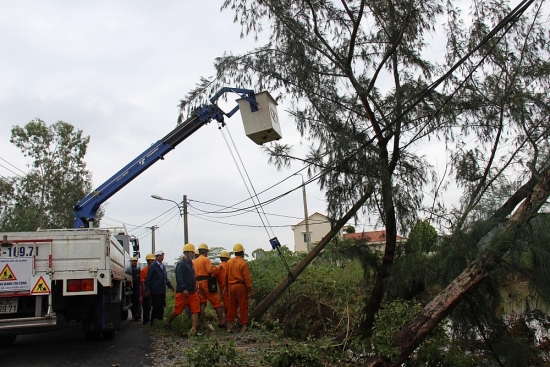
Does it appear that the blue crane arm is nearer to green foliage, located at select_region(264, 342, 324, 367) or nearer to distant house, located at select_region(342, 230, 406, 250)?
distant house, located at select_region(342, 230, 406, 250)

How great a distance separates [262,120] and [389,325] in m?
3.71

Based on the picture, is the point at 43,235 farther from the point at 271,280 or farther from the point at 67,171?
the point at 67,171

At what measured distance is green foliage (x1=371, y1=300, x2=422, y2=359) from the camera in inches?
208

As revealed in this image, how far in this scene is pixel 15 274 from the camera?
714 centimetres

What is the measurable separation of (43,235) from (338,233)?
4.38m

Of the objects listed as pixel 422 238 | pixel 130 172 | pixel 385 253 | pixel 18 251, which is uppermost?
pixel 130 172

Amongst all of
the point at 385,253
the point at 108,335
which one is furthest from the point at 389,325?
the point at 108,335

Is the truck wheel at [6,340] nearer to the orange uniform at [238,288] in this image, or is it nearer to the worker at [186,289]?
the worker at [186,289]

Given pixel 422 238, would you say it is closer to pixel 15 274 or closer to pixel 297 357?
pixel 297 357

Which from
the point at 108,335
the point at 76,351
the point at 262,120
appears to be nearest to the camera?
the point at 262,120

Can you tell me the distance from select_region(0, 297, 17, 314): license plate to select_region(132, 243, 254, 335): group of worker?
112 inches

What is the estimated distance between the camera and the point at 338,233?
8234mm

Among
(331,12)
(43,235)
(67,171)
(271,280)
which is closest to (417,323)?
(331,12)

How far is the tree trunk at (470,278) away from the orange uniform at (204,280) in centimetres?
519
